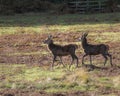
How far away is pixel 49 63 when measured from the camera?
18.5 m

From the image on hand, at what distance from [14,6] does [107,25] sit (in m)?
13.5

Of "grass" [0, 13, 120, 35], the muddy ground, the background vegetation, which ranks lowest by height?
the muddy ground

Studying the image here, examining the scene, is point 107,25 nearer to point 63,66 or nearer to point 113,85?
point 63,66

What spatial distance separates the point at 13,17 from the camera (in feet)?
121

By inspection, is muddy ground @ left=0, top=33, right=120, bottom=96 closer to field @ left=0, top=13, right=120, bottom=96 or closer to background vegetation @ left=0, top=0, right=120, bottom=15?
field @ left=0, top=13, right=120, bottom=96

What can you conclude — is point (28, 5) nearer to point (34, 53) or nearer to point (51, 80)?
point (34, 53)

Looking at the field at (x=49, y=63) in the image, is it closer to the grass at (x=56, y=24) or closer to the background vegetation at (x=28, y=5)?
the grass at (x=56, y=24)

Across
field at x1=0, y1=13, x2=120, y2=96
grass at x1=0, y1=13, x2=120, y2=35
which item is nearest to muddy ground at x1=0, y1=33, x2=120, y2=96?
field at x1=0, y1=13, x2=120, y2=96

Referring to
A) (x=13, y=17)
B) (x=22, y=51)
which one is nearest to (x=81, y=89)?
(x=22, y=51)

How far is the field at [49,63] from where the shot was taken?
1449cm

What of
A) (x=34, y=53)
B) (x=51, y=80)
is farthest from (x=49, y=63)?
(x=51, y=80)

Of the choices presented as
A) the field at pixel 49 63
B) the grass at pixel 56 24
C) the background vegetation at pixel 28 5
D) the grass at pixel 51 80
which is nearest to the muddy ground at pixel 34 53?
the field at pixel 49 63

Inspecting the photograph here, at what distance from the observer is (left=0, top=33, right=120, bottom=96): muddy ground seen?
14.2 m

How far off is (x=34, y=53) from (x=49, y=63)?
95.7 inches
